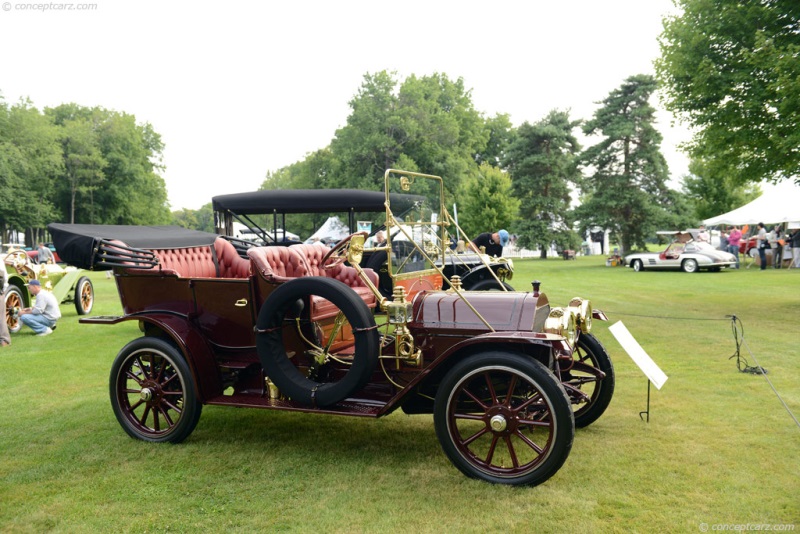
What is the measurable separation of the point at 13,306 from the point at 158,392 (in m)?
7.42

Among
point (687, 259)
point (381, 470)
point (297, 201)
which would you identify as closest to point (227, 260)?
point (381, 470)

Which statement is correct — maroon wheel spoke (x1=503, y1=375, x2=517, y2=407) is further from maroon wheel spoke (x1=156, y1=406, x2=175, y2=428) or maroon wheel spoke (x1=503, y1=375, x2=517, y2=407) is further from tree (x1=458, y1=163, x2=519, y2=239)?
tree (x1=458, y1=163, x2=519, y2=239)

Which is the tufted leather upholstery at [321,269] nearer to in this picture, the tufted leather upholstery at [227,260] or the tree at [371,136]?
the tufted leather upholstery at [227,260]

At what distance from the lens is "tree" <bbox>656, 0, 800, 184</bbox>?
9500mm

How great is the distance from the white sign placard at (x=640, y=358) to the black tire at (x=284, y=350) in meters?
1.91

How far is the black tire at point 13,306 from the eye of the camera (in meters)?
10.1

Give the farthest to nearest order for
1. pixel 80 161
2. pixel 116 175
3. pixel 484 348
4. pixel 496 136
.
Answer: pixel 496 136 < pixel 116 175 < pixel 80 161 < pixel 484 348

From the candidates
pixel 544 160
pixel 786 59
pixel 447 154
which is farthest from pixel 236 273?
pixel 447 154

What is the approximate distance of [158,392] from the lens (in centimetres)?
461

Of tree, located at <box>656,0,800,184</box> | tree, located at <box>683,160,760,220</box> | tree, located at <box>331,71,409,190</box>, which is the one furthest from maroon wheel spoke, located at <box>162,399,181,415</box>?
tree, located at <box>683,160,760,220</box>

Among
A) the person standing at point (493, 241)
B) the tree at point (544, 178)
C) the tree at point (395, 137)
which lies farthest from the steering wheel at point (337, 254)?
the tree at point (395, 137)

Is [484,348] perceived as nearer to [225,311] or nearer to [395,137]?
[225,311]

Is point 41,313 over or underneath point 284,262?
underneath

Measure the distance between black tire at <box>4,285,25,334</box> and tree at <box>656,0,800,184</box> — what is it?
12.4m
